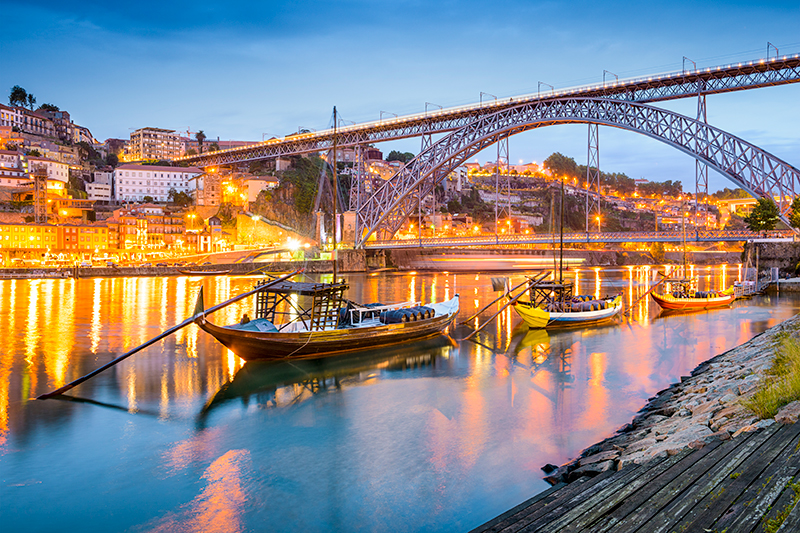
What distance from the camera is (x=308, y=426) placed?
10234mm

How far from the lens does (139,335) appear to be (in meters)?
20.1

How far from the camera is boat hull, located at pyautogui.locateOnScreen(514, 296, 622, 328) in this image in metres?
20.4

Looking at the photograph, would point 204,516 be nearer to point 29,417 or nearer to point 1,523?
point 1,523

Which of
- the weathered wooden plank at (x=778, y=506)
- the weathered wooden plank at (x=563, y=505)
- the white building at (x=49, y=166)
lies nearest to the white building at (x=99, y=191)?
the white building at (x=49, y=166)

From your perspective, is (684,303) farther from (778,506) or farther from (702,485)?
(778,506)

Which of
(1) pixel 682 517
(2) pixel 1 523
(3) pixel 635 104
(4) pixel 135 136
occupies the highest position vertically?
(4) pixel 135 136

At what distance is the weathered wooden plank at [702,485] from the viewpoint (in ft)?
13.4

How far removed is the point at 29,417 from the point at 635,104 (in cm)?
3547

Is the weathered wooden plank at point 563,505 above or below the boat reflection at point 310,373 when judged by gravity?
Result: above

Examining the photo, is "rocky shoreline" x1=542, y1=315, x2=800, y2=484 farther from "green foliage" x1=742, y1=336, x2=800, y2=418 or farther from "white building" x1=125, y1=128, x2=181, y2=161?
"white building" x1=125, y1=128, x2=181, y2=161

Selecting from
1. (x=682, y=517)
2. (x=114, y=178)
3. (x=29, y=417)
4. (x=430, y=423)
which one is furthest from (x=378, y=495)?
(x=114, y=178)

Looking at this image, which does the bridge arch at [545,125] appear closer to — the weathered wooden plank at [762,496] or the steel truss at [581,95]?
the steel truss at [581,95]

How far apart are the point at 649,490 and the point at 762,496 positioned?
0.90 metres

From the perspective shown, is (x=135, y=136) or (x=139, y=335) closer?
(x=139, y=335)
